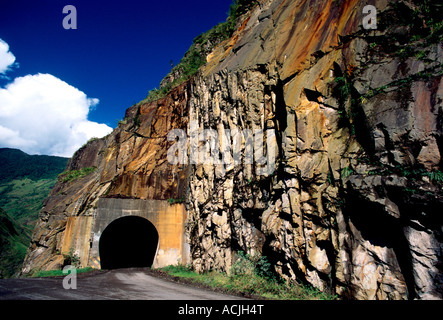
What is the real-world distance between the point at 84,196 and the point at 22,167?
358ft

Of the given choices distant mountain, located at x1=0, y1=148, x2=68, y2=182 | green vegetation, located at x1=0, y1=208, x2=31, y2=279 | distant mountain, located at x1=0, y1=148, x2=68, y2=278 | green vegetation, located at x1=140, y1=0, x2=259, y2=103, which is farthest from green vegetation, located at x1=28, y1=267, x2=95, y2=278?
distant mountain, located at x1=0, y1=148, x2=68, y2=182

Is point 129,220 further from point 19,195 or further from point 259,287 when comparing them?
point 19,195

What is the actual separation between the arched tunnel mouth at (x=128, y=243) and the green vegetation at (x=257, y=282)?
9.28 m

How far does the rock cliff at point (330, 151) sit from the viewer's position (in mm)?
5910

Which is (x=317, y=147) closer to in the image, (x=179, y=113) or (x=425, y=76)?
(x=425, y=76)

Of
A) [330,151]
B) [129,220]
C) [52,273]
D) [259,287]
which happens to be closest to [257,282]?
[259,287]

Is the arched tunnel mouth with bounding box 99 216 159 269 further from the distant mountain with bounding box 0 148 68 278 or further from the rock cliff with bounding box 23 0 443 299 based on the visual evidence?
the distant mountain with bounding box 0 148 68 278

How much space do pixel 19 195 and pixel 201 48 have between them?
89582 millimetres

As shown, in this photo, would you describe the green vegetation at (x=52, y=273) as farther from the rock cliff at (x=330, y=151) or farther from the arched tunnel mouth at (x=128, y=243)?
the rock cliff at (x=330, y=151)

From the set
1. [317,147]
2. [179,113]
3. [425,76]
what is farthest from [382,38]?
[179,113]

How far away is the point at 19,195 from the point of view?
270 feet

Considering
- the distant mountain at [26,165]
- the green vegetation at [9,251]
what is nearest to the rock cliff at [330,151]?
the green vegetation at [9,251]

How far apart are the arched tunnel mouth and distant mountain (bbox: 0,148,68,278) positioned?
65.3ft
